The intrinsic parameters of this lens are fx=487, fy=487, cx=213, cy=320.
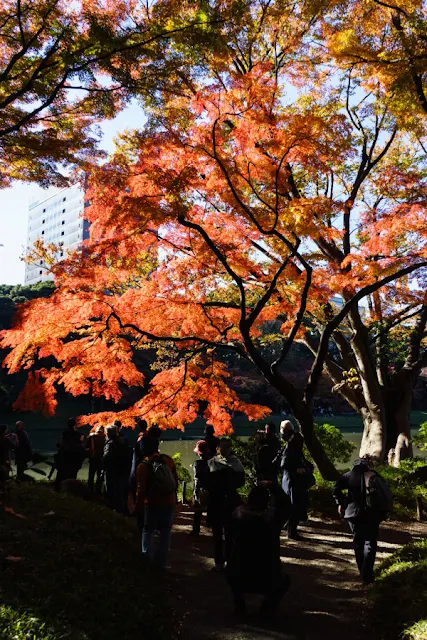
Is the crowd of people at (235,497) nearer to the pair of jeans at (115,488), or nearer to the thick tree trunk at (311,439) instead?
the pair of jeans at (115,488)

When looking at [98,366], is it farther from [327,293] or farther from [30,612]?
[30,612]

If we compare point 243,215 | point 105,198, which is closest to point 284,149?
point 243,215

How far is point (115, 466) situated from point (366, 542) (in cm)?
356

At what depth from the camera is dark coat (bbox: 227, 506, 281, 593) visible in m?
3.91

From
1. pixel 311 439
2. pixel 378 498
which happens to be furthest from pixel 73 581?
pixel 311 439

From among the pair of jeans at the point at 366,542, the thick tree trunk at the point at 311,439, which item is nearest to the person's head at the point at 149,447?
the pair of jeans at the point at 366,542

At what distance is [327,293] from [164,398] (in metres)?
3.82

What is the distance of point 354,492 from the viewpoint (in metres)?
5.04

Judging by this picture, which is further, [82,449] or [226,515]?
[82,449]

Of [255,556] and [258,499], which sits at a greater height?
[258,499]

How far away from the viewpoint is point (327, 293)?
9.48 meters

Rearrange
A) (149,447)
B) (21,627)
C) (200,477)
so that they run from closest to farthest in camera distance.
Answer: (21,627)
(149,447)
(200,477)

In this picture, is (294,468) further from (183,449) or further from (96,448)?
(183,449)

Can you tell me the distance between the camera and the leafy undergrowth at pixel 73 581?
3289 mm
